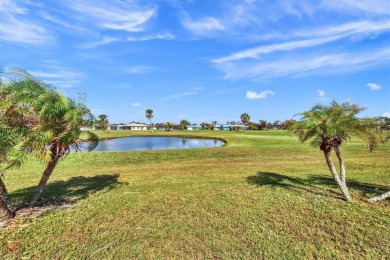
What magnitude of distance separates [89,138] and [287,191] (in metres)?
7.79

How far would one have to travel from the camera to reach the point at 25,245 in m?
6.05

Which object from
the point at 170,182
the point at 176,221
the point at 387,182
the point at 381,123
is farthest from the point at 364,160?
the point at 176,221

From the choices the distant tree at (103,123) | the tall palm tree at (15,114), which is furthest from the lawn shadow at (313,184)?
the tall palm tree at (15,114)

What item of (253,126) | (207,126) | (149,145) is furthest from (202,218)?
(207,126)

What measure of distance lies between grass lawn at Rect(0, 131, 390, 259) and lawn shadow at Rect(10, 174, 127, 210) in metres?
0.04

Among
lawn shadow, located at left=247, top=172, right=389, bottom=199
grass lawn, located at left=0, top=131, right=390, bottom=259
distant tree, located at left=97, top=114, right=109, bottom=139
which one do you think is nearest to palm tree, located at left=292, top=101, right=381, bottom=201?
lawn shadow, located at left=247, top=172, right=389, bottom=199

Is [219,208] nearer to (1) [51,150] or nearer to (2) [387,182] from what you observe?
(1) [51,150]

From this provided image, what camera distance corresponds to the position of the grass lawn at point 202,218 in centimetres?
593

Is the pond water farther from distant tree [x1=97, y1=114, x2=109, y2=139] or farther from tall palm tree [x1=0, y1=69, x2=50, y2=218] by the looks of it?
tall palm tree [x1=0, y1=69, x2=50, y2=218]

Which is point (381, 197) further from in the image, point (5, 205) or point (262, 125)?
point (262, 125)

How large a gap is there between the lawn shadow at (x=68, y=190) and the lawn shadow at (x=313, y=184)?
679 cm

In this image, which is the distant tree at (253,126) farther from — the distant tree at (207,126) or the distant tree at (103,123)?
the distant tree at (103,123)

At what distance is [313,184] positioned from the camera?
435 inches

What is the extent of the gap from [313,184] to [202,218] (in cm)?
602
